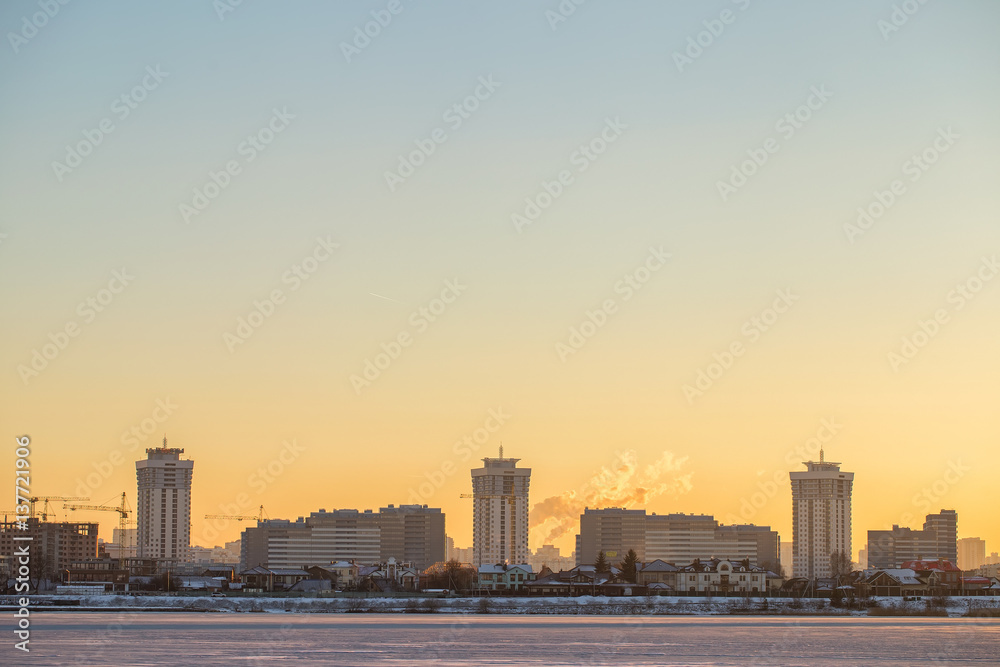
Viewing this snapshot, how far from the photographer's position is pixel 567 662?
2424 inches

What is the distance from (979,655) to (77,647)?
43635 mm

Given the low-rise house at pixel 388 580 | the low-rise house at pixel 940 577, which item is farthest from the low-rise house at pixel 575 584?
the low-rise house at pixel 940 577

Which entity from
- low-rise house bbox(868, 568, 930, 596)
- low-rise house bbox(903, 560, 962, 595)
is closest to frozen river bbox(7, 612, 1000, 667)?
low-rise house bbox(868, 568, 930, 596)

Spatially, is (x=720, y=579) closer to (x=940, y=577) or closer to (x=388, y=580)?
(x=940, y=577)

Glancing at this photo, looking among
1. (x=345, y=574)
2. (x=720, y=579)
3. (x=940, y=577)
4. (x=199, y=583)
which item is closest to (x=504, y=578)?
(x=345, y=574)

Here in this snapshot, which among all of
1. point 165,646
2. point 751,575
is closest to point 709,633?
point 165,646

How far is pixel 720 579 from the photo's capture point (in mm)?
139000

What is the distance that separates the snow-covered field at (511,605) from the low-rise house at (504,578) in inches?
603

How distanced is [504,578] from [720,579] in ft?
69.7

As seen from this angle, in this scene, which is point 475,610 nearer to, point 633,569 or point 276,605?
point 276,605

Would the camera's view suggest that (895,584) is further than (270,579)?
No

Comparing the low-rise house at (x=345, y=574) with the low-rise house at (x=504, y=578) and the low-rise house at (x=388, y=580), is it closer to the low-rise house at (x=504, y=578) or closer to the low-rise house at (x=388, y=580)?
the low-rise house at (x=388, y=580)

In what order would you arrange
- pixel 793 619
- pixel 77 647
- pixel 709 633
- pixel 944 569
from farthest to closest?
pixel 944 569 < pixel 793 619 < pixel 709 633 < pixel 77 647

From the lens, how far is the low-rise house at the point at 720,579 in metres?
138
